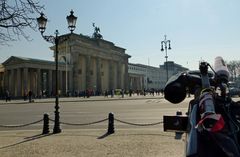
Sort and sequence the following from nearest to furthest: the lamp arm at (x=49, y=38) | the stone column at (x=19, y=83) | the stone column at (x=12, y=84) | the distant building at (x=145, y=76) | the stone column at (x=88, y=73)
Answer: the lamp arm at (x=49, y=38) < the stone column at (x=19, y=83) < the stone column at (x=12, y=84) < the stone column at (x=88, y=73) < the distant building at (x=145, y=76)

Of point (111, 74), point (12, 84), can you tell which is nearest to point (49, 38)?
point (12, 84)

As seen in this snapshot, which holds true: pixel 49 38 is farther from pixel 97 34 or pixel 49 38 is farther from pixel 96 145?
pixel 97 34

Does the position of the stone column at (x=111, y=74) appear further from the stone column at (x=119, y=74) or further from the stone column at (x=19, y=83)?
the stone column at (x=19, y=83)

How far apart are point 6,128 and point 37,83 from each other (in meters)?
72.7

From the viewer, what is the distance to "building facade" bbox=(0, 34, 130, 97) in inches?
3280

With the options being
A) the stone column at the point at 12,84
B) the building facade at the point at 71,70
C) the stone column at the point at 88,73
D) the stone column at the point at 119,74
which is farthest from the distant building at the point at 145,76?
the stone column at the point at 12,84

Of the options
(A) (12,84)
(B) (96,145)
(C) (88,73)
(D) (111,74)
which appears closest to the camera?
(B) (96,145)

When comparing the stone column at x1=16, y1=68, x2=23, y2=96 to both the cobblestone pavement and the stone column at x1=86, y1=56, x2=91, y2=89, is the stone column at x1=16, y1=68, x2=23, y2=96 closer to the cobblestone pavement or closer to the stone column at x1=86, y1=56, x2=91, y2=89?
the stone column at x1=86, y1=56, x2=91, y2=89

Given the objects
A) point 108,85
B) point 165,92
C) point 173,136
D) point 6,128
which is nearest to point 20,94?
point 108,85

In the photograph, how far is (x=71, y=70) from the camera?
9325 cm

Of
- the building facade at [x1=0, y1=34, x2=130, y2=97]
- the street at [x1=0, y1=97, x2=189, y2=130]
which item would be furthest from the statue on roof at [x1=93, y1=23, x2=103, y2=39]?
the street at [x1=0, y1=97, x2=189, y2=130]

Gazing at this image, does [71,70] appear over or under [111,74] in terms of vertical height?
under

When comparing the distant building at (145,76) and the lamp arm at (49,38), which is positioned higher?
the distant building at (145,76)

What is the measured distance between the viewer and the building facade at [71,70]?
83.3 meters
